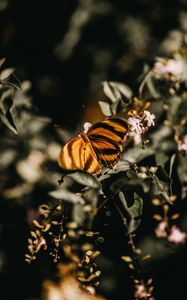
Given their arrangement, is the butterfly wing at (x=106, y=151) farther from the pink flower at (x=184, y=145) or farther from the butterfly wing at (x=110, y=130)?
the pink flower at (x=184, y=145)

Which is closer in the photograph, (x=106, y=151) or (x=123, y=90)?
(x=106, y=151)

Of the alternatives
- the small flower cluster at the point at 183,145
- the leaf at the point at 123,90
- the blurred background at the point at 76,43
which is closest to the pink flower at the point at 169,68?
the leaf at the point at 123,90

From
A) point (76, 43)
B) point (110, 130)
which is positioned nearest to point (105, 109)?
point (110, 130)

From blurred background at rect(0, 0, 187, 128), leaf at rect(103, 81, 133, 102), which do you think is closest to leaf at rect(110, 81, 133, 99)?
leaf at rect(103, 81, 133, 102)

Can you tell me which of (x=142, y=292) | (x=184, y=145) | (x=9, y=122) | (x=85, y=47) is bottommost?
(x=142, y=292)

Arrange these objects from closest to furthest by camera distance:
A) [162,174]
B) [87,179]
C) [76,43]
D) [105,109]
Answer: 1. [87,179]
2. [162,174]
3. [105,109]
4. [76,43]

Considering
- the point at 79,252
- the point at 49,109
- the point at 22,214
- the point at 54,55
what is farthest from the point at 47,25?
the point at 79,252

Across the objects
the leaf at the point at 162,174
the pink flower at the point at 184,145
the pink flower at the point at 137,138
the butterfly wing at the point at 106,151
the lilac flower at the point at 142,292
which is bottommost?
the lilac flower at the point at 142,292

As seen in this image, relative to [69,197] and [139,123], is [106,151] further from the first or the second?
[69,197]
